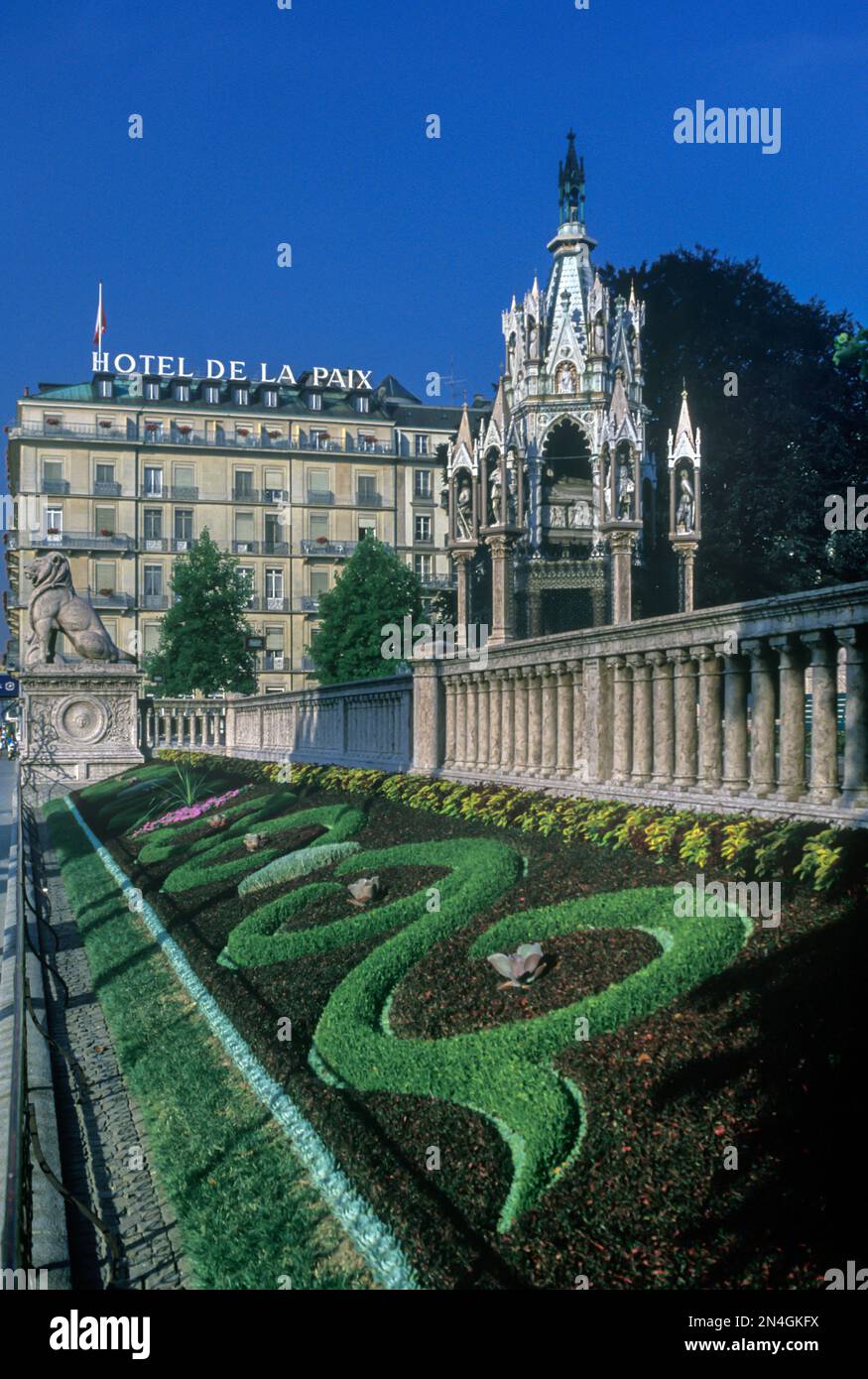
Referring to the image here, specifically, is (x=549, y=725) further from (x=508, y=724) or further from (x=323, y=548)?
(x=323, y=548)

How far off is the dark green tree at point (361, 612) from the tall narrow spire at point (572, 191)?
25255mm

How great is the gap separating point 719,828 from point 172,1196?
14.2 feet

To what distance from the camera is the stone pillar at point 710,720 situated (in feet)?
30.3

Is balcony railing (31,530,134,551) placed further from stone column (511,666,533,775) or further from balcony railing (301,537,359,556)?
stone column (511,666,533,775)

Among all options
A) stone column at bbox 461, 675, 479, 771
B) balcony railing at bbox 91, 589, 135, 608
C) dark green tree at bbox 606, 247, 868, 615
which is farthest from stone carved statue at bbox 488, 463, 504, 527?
balcony railing at bbox 91, 589, 135, 608

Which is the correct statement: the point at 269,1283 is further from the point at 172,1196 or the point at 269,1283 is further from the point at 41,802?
the point at 41,802

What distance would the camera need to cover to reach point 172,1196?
6.38 m

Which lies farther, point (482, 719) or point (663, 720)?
point (482, 719)

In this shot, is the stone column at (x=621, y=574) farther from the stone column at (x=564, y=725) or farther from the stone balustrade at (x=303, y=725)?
the stone column at (x=564, y=725)

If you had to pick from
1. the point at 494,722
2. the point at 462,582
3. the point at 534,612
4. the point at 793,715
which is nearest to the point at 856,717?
the point at 793,715

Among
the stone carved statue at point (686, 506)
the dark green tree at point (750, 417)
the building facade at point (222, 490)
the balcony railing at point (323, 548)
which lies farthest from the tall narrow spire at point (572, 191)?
the balcony railing at point (323, 548)

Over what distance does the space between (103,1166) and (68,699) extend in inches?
1106

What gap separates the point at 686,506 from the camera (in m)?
23.6
